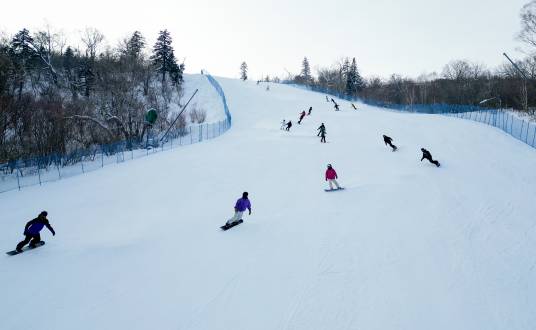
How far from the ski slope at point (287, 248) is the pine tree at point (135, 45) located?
41037mm

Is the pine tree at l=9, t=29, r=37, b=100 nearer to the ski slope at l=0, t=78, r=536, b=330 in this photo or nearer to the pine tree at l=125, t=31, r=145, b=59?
the pine tree at l=125, t=31, r=145, b=59

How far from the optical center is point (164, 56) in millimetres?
64062

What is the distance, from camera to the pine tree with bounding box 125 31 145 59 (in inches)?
2239

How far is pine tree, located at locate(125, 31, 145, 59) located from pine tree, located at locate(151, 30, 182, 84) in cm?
305

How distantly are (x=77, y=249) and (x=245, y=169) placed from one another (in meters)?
11.4

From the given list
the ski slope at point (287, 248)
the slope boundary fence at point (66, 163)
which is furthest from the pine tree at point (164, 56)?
the ski slope at point (287, 248)

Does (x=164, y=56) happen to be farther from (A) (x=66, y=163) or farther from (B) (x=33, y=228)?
(B) (x=33, y=228)

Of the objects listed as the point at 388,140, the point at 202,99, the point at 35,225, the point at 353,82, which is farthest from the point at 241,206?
the point at 353,82

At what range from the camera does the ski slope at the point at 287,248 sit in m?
7.66

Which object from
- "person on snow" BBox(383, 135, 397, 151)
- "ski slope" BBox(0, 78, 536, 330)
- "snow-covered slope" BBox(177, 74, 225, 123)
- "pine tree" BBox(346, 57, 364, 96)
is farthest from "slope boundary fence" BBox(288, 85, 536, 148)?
"pine tree" BBox(346, 57, 364, 96)

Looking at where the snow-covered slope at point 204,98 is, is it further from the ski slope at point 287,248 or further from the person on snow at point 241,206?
the person on snow at point 241,206

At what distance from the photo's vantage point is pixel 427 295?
8148 mm

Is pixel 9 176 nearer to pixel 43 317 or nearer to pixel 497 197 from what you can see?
pixel 43 317

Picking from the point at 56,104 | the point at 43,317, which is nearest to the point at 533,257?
the point at 43,317
